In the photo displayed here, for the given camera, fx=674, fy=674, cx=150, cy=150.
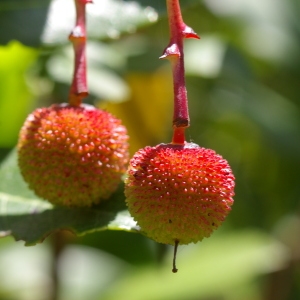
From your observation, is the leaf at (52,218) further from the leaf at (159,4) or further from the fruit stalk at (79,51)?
the leaf at (159,4)

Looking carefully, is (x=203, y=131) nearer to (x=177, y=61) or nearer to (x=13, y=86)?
(x=13, y=86)

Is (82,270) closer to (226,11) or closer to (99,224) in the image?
(226,11)

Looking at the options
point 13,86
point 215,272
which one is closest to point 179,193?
point 13,86

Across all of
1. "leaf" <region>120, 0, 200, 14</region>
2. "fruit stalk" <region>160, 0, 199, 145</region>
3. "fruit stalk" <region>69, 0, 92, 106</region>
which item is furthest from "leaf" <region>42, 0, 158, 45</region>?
"fruit stalk" <region>160, 0, 199, 145</region>

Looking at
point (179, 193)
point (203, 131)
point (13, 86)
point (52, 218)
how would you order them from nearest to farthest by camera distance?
point (179, 193), point (52, 218), point (13, 86), point (203, 131)

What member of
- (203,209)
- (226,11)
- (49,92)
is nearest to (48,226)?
(203,209)

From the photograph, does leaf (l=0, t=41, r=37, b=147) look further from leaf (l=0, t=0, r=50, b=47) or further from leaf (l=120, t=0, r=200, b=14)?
leaf (l=120, t=0, r=200, b=14)
